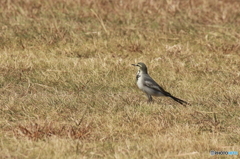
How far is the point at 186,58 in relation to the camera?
1139cm

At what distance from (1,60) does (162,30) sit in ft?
14.0

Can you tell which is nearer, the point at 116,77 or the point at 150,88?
the point at 150,88

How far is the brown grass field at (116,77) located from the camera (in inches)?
251

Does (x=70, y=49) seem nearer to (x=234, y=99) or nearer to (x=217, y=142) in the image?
(x=234, y=99)

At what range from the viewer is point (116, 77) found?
9867mm

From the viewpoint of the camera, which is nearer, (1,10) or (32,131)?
(32,131)

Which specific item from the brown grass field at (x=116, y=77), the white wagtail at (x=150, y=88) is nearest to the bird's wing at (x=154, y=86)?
the white wagtail at (x=150, y=88)

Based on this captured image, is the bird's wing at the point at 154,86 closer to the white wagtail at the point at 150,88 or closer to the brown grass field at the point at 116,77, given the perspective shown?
the white wagtail at the point at 150,88

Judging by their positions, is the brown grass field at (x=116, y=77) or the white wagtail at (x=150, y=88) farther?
the white wagtail at (x=150, y=88)

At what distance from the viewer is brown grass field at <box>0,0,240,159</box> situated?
6.36 metres

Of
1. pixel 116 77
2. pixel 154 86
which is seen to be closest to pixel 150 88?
pixel 154 86

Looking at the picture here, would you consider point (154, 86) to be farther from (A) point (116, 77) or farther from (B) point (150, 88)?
(A) point (116, 77)

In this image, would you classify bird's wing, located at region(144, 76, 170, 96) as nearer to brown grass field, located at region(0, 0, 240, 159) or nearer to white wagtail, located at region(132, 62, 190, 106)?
white wagtail, located at region(132, 62, 190, 106)

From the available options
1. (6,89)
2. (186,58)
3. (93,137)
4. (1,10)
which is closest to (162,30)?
(186,58)
